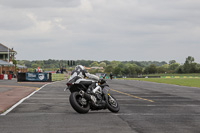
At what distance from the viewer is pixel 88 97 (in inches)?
423

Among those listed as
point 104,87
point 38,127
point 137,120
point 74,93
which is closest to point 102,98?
point 104,87

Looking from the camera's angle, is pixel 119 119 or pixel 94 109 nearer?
pixel 119 119

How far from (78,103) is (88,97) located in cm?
37

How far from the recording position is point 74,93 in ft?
34.9

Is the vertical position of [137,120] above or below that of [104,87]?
below

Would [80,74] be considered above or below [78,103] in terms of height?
above

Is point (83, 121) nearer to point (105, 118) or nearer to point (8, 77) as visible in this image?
point (105, 118)

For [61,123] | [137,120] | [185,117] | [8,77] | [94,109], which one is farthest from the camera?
[8,77]

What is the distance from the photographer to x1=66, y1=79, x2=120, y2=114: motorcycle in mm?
10656

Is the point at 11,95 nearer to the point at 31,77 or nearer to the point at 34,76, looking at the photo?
the point at 34,76

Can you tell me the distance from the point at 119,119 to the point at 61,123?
1.76 m

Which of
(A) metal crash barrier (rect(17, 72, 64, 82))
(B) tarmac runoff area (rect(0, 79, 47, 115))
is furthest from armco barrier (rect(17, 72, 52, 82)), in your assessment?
(B) tarmac runoff area (rect(0, 79, 47, 115))

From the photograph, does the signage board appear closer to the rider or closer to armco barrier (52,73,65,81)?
armco barrier (52,73,65,81)

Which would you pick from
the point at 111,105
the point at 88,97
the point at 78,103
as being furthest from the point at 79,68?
the point at 111,105
